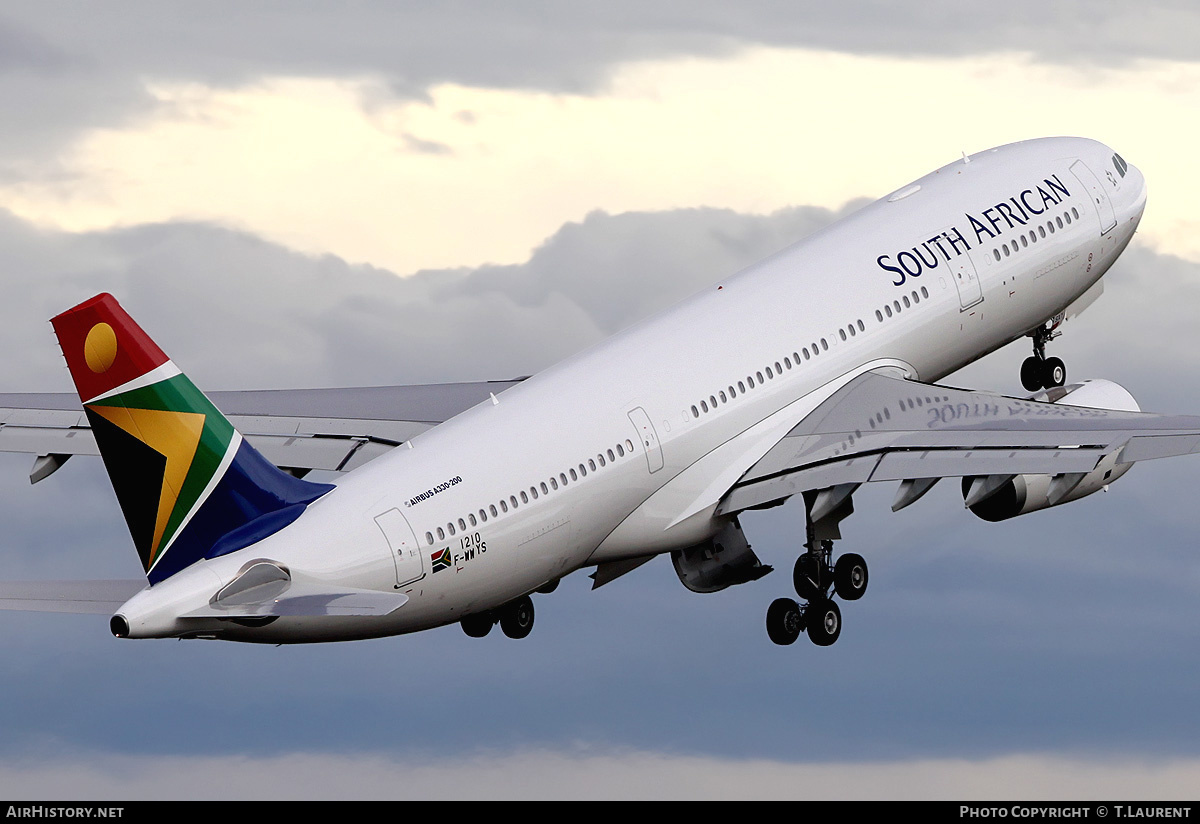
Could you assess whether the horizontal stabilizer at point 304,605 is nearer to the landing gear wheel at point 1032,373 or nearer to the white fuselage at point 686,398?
the white fuselage at point 686,398

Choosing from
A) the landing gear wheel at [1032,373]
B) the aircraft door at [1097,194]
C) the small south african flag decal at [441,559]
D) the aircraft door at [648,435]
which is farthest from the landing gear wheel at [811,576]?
the aircraft door at [1097,194]

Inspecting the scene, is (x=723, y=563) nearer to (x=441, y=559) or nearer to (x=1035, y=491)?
(x=1035, y=491)

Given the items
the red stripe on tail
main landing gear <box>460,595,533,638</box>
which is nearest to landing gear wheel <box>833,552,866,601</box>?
main landing gear <box>460,595,533,638</box>

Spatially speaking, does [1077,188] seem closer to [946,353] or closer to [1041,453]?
[946,353]

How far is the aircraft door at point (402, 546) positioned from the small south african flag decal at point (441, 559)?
231mm

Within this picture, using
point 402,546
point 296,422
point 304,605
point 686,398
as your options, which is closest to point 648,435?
point 686,398

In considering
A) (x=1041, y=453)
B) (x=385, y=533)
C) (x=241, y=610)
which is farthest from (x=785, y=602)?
(x=241, y=610)

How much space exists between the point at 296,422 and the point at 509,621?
5180 mm

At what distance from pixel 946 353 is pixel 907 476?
600 centimetres

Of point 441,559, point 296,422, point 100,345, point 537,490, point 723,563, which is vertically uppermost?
point 296,422

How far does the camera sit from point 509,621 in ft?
130

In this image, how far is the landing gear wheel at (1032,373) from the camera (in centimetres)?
4556

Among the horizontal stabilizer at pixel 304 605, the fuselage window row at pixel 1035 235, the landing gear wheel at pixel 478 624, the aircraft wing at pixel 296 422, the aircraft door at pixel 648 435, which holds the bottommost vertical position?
the horizontal stabilizer at pixel 304 605

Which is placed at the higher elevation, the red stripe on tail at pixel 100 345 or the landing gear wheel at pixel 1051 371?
the landing gear wheel at pixel 1051 371
